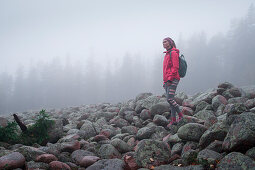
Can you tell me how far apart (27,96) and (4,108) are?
23.5ft

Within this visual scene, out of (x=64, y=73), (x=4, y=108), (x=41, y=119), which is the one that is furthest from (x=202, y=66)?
(x=4, y=108)

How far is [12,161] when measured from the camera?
3422 mm

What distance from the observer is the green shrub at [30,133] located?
5152 millimetres

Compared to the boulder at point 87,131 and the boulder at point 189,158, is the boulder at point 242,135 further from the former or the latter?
the boulder at point 87,131

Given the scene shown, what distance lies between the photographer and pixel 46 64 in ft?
202

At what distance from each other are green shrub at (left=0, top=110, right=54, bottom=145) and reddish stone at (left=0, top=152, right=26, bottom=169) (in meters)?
1.80

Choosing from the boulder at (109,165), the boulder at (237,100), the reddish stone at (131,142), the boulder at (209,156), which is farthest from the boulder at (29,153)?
the boulder at (237,100)

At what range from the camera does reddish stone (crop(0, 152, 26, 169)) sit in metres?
3.33

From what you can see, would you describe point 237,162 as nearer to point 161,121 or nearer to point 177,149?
point 177,149

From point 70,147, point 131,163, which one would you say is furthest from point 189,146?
point 70,147

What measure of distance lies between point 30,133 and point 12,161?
7.66 ft

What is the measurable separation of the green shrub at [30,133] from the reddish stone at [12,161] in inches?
70.7

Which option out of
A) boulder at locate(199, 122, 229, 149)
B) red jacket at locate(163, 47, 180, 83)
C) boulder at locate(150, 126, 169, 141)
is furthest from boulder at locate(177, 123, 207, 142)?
red jacket at locate(163, 47, 180, 83)

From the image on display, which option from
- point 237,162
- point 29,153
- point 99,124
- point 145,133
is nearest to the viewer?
point 237,162
